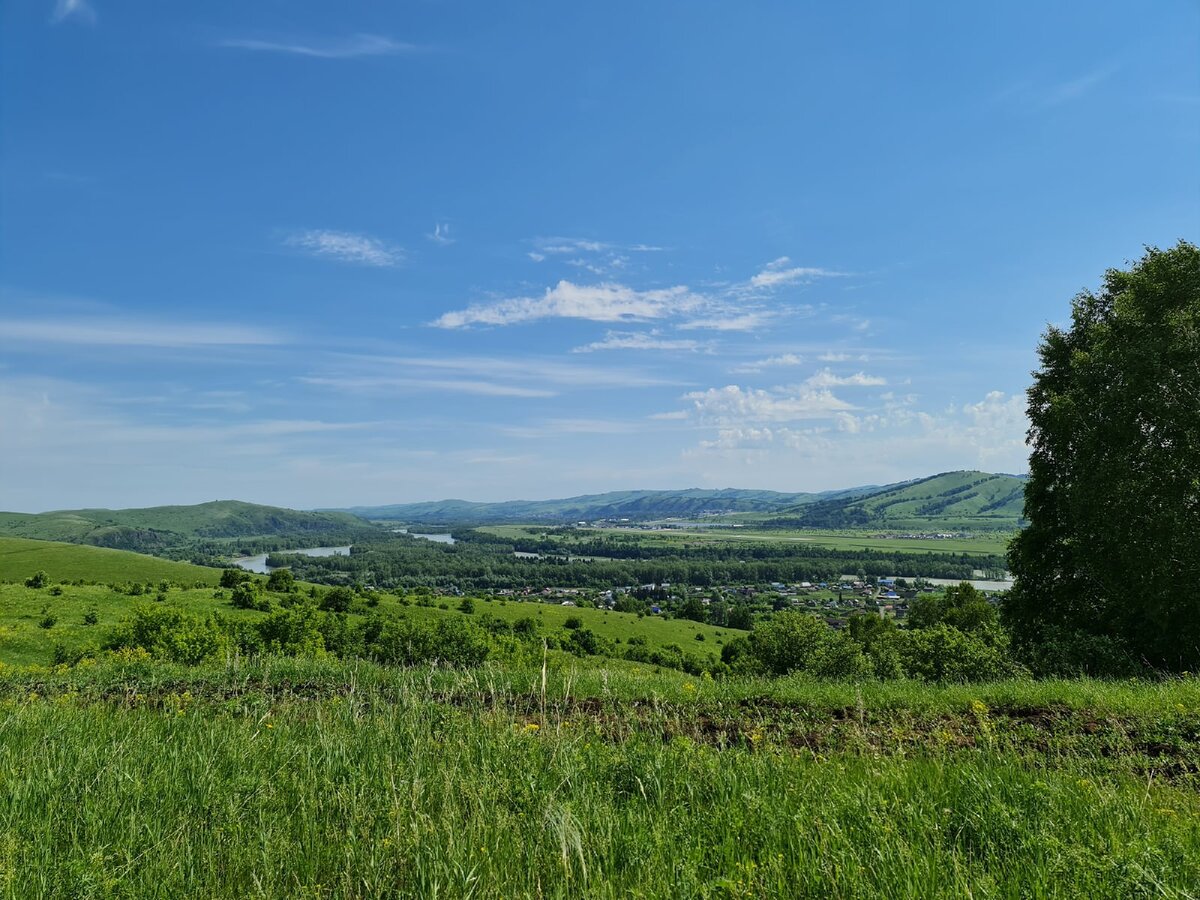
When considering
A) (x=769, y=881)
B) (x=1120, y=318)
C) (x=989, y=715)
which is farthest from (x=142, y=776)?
(x=1120, y=318)

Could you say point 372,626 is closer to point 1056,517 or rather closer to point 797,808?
point 1056,517

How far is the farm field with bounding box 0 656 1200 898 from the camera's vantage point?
336cm

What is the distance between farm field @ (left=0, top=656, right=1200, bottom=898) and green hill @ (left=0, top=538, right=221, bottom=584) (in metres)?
124

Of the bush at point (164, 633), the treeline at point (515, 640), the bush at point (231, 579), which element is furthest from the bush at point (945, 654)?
the bush at point (231, 579)

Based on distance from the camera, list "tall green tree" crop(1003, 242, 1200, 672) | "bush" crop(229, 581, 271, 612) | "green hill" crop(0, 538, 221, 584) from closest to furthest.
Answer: "tall green tree" crop(1003, 242, 1200, 672) < "bush" crop(229, 581, 271, 612) < "green hill" crop(0, 538, 221, 584)

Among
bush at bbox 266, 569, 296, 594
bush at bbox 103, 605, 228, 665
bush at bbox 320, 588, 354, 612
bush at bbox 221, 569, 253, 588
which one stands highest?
bush at bbox 103, 605, 228, 665

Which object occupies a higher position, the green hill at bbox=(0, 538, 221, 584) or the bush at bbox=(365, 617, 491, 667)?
the bush at bbox=(365, 617, 491, 667)

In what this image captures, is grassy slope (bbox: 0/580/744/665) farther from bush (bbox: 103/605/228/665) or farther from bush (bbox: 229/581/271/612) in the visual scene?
bush (bbox: 103/605/228/665)

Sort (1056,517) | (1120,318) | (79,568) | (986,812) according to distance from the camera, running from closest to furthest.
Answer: (986,812) → (1120,318) → (1056,517) → (79,568)

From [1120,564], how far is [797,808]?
72.8 feet

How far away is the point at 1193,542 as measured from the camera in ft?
57.3

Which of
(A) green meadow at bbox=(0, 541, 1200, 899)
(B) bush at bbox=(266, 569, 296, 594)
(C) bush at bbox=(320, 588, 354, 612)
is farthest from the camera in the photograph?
(B) bush at bbox=(266, 569, 296, 594)

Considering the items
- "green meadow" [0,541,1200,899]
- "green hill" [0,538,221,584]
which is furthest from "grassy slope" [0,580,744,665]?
"green meadow" [0,541,1200,899]

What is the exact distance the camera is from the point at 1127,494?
18.4 m
